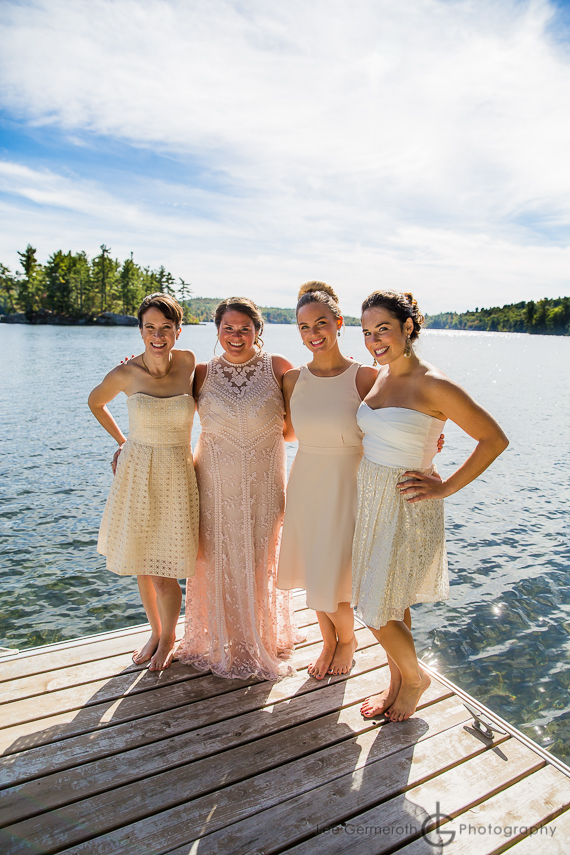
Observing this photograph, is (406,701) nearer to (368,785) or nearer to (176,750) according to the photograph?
(368,785)

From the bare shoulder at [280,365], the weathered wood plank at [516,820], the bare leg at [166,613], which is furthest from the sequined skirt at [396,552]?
the bare leg at [166,613]

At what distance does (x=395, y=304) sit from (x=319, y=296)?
0.56 m

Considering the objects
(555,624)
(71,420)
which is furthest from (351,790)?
(71,420)

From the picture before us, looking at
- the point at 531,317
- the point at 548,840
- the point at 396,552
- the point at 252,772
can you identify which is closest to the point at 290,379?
the point at 396,552

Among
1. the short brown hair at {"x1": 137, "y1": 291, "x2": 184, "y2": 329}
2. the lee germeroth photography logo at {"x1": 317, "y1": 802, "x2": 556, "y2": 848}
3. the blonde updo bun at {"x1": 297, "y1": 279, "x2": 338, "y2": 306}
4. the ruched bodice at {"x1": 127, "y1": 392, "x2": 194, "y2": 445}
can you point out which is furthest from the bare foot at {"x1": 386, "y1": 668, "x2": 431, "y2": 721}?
the short brown hair at {"x1": 137, "y1": 291, "x2": 184, "y2": 329}

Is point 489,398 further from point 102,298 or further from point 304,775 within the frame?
point 102,298

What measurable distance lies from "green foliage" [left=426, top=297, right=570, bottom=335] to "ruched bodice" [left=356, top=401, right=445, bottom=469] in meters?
87.3

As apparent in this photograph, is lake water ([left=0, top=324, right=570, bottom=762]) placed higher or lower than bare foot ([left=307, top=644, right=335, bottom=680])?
lower

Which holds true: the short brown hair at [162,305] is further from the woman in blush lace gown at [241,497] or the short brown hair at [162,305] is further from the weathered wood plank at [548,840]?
the weathered wood plank at [548,840]

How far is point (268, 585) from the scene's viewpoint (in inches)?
131

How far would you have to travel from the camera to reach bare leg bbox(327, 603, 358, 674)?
3.27m

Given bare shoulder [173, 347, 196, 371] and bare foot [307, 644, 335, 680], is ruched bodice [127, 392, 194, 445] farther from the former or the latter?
bare foot [307, 644, 335, 680]

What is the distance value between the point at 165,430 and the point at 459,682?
12.3 ft

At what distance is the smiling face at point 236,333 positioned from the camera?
3.11 metres
